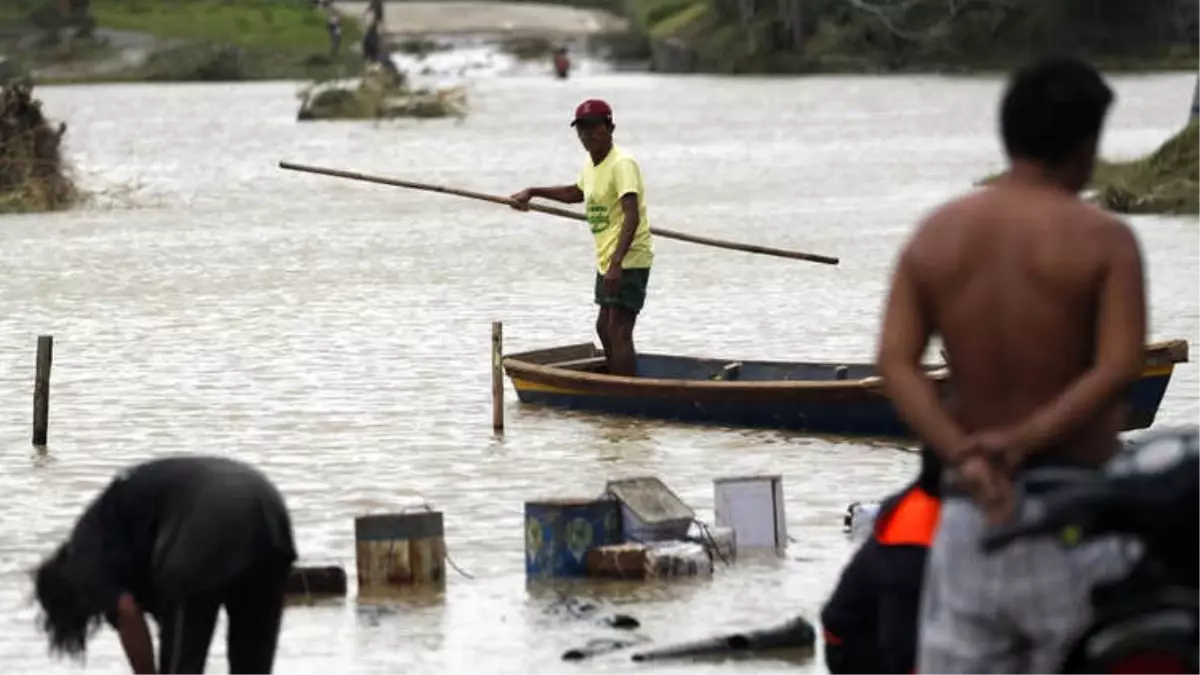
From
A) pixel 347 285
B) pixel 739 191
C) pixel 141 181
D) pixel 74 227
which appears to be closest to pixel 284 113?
pixel 141 181

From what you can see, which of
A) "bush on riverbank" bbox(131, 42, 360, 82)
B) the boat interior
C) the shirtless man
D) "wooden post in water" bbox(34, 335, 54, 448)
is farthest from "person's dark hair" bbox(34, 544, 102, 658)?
"bush on riverbank" bbox(131, 42, 360, 82)

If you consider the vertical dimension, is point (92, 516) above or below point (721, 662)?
above

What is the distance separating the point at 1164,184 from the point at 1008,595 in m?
26.8

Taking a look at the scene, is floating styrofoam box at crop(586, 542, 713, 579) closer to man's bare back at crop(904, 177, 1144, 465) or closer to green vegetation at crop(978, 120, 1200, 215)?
man's bare back at crop(904, 177, 1144, 465)

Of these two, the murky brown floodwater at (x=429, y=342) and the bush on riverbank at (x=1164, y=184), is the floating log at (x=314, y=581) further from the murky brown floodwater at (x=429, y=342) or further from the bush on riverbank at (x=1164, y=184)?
the bush on riverbank at (x=1164, y=184)

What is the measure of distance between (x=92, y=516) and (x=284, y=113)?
2698 inches

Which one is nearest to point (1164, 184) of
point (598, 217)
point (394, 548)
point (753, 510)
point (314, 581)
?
point (598, 217)

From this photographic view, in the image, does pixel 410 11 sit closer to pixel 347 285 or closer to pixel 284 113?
pixel 284 113

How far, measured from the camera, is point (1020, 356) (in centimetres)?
545

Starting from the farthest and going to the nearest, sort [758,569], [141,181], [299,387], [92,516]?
[141,181]
[299,387]
[758,569]
[92,516]

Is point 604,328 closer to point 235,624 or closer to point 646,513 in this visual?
point 646,513

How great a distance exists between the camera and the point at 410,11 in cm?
13775

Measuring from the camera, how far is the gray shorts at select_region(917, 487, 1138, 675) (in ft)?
17.5

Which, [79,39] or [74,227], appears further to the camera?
[79,39]
